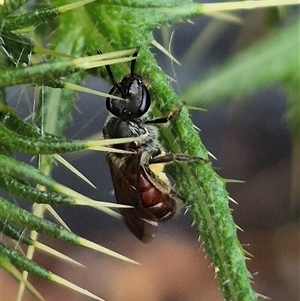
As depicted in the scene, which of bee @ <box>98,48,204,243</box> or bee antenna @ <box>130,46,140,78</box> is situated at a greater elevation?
bee antenna @ <box>130,46,140,78</box>

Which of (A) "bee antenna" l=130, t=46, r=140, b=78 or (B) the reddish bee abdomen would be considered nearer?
(A) "bee antenna" l=130, t=46, r=140, b=78

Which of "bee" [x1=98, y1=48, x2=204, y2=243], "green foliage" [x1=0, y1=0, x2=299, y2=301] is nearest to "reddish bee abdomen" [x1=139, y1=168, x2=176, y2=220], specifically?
"bee" [x1=98, y1=48, x2=204, y2=243]

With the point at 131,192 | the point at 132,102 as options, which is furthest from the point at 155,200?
the point at 132,102

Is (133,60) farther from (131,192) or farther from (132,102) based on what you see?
(131,192)

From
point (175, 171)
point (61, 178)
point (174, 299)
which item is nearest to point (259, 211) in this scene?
point (174, 299)

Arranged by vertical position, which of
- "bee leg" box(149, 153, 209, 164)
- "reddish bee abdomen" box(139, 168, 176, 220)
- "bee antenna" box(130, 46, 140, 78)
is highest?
"bee antenna" box(130, 46, 140, 78)

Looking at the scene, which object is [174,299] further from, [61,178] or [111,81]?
[111,81]

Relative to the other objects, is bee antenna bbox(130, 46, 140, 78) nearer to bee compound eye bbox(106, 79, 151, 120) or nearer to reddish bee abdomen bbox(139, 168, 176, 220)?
bee compound eye bbox(106, 79, 151, 120)
